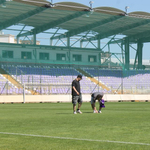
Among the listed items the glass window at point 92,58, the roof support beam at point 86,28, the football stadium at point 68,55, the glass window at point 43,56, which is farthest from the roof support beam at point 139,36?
the glass window at point 43,56

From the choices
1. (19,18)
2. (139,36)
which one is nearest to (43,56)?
(19,18)

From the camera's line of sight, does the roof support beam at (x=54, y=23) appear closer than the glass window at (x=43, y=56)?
Yes

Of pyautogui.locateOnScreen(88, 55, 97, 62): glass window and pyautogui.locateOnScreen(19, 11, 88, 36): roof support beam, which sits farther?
pyautogui.locateOnScreen(88, 55, 97, 62): glass window

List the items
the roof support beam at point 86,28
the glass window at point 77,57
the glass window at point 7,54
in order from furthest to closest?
the glass window at point 77,57 < the roof support beam at point 86,28 < the glass window at point 7,54

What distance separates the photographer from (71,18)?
189 feet

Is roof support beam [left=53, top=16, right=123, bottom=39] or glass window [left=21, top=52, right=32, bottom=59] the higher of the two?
A: roof support beam [left=53, top=16, right=123, bottom=39]

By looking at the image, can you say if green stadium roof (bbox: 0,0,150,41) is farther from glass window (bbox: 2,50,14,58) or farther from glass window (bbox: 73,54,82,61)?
glass window (bbox: 73,54,82,61)

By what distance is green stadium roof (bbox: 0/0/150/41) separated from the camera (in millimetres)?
51875

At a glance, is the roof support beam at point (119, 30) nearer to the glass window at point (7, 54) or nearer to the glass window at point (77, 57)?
the glass window at point (77, 57)

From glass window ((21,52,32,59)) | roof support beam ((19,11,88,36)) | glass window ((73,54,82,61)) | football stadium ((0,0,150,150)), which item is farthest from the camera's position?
glass window ((73,54,82,61))

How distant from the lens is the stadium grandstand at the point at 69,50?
52103 millimetres

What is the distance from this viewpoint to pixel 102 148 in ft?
26.0

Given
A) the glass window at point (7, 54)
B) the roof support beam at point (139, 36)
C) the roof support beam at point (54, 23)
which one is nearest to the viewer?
the roof support beam at point (54, 23)

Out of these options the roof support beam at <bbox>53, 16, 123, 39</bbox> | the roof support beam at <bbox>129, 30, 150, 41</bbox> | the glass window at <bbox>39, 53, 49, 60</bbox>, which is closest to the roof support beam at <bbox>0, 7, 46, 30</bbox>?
the glass window at <bbox>39, 53, 49, 60</bbox>
